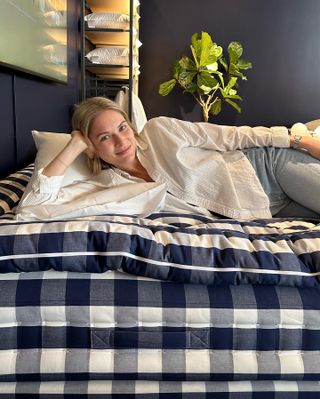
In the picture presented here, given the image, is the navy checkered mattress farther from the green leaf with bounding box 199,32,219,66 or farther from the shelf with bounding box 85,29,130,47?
the green leaf with bounding box 199,32,219,66

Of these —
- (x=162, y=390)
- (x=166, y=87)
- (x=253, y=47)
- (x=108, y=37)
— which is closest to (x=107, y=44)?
(x=108, y=37)

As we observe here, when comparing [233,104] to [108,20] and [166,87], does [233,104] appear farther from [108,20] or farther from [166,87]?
[108,20]

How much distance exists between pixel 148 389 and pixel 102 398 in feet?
0.34

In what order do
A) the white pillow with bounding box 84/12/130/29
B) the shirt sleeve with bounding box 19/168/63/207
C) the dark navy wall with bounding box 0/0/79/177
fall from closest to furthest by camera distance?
the shirt sleeve with bounding box 19/168/63/207 < the dark navy wall with bounding box 0/0/79/177 < the white pillow with bounding box 84/12/130/29

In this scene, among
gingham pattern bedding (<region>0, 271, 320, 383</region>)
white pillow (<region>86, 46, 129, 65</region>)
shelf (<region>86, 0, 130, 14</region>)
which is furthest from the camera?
shelf (<region>86, 0, 130, 14</region>)

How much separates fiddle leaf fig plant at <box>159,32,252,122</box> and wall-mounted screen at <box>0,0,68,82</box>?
152 cm

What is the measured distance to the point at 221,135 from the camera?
154 cm

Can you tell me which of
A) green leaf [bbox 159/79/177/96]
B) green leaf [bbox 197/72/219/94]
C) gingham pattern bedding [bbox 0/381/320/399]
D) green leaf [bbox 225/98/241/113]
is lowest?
gingham pattern bedding [bbox 0/381/320/399]

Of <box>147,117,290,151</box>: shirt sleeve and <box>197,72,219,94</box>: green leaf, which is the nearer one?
<box>147,117,290,151</box>: shirt sleeve

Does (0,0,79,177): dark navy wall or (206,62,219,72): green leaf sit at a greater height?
(206,62,219,72): green leaf

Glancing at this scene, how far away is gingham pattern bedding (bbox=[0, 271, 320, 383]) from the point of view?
2.82ft

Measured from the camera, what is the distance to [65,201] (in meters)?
1.27

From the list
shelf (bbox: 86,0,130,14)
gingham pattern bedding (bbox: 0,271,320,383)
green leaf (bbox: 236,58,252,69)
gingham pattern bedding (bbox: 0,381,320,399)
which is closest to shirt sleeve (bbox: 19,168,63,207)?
gingham pattern bedding (bbox: 0,271,320,383)

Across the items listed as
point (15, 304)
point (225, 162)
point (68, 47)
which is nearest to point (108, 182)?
point (225, 162)
